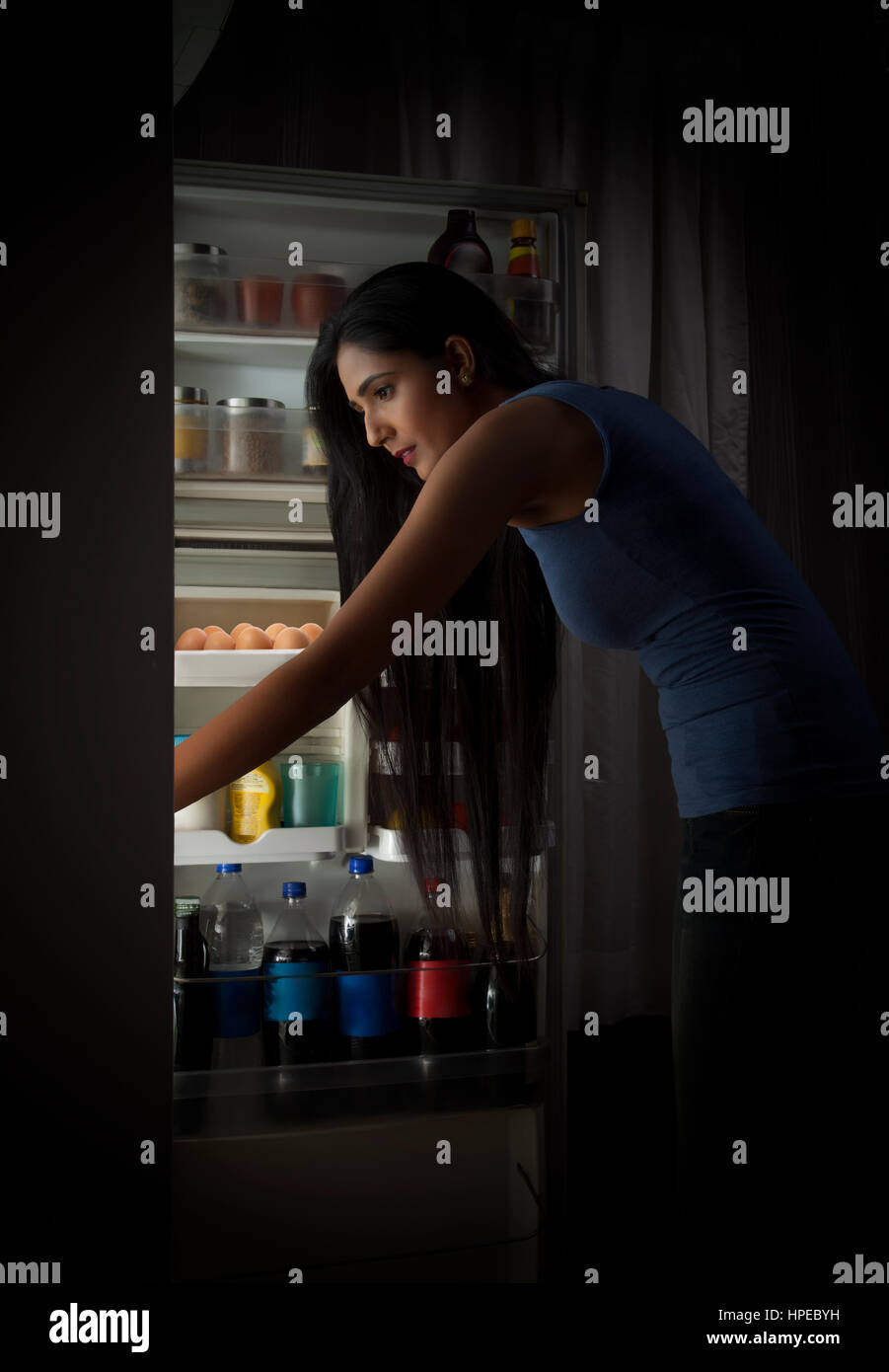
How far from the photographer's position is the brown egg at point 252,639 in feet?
4.34

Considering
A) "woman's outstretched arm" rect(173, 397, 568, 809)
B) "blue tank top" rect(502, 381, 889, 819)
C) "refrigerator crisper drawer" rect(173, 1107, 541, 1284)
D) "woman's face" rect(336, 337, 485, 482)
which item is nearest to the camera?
"woman's outstretched arm" rect(173, 397, 568, 809)

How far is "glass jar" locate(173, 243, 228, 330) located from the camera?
1.26m

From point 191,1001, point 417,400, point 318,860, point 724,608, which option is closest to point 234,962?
point 191,1001

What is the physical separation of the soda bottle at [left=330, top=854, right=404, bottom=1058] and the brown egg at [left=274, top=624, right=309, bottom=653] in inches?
12.3

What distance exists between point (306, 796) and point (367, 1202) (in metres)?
0.56

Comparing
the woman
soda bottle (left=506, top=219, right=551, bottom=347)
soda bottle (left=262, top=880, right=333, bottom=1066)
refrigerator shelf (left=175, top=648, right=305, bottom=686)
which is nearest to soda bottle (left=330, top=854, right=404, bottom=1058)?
soda bottle (left=262, top=880, right=333, bottom=1066)

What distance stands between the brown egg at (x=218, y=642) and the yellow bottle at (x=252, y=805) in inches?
6.9

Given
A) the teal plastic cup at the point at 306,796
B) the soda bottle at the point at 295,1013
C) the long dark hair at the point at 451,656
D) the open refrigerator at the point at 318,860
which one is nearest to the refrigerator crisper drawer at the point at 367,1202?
the open refrigerator at the point at 318,860

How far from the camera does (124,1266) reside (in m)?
0.25

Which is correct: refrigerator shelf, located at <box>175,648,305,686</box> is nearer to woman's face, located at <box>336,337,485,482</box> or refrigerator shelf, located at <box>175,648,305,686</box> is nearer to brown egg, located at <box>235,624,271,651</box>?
brown egg, located at <box>235,624,271,651</box>

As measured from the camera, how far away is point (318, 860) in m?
1.32

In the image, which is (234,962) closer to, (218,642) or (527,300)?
(218,642)
